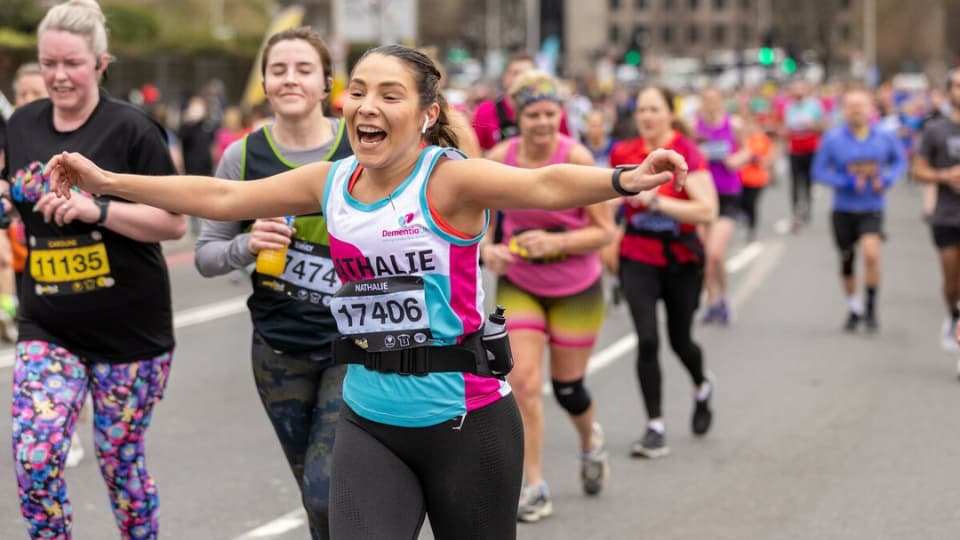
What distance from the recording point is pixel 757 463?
8250 millimetres

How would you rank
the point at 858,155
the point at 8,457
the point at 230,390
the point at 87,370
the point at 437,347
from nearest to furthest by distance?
1. the point at 437,347
2. the point at 87,370
3. the point at 8,457
4. the point at 230,390
5. the point at 858,155

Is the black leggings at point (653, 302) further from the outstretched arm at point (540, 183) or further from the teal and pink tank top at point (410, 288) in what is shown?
the outstretched arm at point (540, 183)

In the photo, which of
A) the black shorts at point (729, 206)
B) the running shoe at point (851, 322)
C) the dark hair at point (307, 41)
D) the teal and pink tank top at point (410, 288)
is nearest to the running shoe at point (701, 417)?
the dark hair at point (307, 41)

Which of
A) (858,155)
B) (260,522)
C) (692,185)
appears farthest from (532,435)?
(858,155)

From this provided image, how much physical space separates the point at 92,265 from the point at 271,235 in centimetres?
73

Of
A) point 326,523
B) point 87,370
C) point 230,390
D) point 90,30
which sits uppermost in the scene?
point 90,30

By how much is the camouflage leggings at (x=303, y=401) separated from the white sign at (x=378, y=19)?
868 inches

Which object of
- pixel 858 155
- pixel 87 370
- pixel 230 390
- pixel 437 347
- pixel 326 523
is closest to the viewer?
pixel 437 347

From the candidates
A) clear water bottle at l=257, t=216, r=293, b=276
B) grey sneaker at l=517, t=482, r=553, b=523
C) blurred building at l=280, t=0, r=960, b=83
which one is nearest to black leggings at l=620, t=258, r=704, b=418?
grey sneaker at l=517, t=482, r=553, b=523

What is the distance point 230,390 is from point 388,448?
20.8 ft

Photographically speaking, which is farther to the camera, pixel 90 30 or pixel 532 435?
pixel 532 435

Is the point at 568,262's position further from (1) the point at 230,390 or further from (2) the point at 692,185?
(1) the point at 230,390

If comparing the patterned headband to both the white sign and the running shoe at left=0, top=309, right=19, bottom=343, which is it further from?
the white sign

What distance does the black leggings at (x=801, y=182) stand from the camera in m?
22.1
